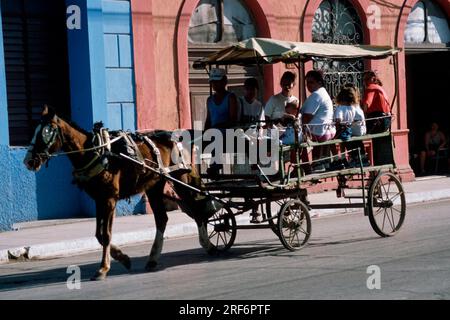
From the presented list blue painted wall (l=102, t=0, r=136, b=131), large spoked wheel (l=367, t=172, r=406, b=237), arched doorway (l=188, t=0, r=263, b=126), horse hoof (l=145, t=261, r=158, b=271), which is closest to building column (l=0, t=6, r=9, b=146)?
blue painted wall (l=102, t=0, r=136, b=131)

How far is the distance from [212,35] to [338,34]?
3.56m

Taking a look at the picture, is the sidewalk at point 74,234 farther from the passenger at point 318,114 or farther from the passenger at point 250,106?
the passenger at point 318,114

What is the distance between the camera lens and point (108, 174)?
1032 centimetres

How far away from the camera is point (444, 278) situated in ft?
30.1

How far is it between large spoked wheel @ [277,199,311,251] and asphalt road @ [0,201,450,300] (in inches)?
5.2

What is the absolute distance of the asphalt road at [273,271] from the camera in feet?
29.3

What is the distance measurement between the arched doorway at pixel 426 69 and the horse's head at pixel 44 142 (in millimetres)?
13606

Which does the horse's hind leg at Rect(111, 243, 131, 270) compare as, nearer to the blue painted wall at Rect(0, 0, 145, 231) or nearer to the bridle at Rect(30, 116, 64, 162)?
the bridle at Rect(30, 116, 64, 162)

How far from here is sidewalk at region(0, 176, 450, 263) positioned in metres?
13.1

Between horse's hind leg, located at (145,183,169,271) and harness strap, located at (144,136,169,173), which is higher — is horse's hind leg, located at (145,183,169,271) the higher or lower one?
the lower one

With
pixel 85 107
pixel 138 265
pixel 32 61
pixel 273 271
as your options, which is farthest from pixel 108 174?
pixel 32 61

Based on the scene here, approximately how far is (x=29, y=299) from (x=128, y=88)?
8052mm

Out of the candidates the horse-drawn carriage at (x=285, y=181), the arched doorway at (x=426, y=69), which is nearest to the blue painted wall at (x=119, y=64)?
the horse-drawn carriage at (x=285, y=181)
